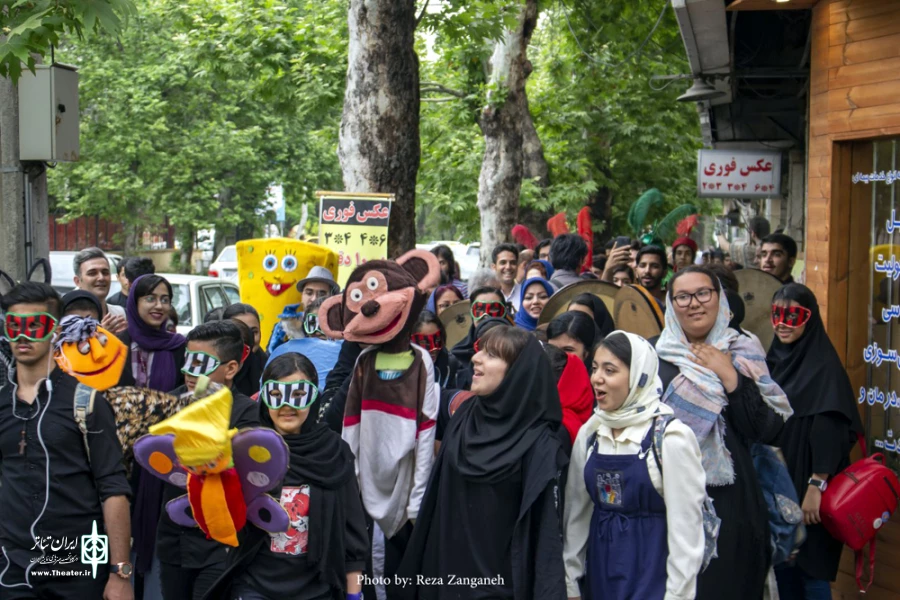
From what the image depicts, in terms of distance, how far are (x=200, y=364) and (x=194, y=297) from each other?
26.8 ft

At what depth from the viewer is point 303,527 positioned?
436 cm

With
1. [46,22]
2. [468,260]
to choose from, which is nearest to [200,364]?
[46,22]

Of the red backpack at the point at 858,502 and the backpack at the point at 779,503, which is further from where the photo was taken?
the red backpack at the point at 858,502

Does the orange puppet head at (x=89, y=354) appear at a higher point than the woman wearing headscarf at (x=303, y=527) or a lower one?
higher

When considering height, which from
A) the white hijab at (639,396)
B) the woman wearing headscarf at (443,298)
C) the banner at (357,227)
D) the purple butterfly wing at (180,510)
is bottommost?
the purple butterfly wing at (180,510)

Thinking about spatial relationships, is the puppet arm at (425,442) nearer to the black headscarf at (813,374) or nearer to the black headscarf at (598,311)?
the black headscarf at (598,311)

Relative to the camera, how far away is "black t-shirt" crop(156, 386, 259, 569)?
4480 millimetres

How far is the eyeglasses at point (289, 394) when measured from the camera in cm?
441

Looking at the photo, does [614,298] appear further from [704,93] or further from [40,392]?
[704,93]

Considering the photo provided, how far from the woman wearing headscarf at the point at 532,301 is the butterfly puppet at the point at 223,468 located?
385cm

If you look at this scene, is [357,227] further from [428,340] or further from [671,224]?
[671,224]

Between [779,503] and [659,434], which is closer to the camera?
[659,434]

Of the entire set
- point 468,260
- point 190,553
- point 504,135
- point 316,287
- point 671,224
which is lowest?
point 190,553

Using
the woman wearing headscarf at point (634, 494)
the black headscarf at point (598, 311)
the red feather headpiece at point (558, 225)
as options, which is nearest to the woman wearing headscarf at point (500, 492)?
the woman wearing headscarf at point (634, 494)
